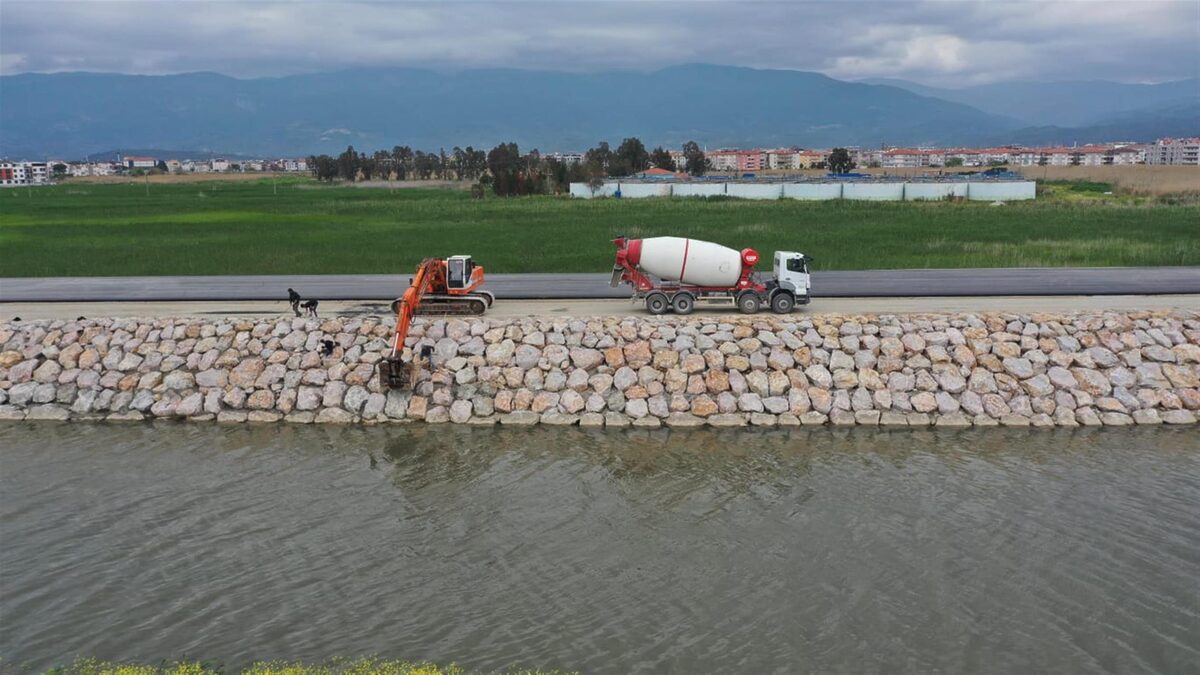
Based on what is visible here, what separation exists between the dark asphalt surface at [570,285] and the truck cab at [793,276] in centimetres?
237

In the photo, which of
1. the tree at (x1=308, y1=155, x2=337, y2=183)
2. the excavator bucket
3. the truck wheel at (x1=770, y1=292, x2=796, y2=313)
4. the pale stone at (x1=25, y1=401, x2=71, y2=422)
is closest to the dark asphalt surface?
the truck wheel at (x1=770, y1=292, x2=796, y2=313)

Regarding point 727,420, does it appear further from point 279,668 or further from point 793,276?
point 279,668

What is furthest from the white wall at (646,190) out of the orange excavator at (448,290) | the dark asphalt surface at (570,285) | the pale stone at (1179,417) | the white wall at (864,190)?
the pale stone at (1179,417)

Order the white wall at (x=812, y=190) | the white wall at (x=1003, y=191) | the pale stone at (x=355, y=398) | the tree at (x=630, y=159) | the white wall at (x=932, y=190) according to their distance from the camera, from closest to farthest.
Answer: the pale stone at (x=355, y=398) < the white wall at (x=1003, y=191) < the white wall at (x=932, y=190) < the white wall at (x=812, y=190) < the tree at (x=630, y=159)

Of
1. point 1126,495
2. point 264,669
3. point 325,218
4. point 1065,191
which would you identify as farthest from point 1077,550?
point 1065,191

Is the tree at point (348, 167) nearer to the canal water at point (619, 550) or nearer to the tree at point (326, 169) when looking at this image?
the tree at point (326, 169)

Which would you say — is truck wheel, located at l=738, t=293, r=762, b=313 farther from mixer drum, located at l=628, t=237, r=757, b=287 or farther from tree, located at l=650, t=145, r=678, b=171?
tree, located at l=650, t=145, r=678, b=171

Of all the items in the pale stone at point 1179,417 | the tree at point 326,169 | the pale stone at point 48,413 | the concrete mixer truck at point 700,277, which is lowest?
the pale stone at point 48,413

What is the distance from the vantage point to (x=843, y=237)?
51.8 m

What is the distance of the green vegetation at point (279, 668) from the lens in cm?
1129

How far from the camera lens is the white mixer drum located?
2705 cm

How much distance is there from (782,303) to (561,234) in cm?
3080

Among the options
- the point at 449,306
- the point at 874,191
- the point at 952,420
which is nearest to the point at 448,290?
the point at 449,306

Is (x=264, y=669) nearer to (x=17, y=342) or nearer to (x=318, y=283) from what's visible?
(x=17, y=342)
